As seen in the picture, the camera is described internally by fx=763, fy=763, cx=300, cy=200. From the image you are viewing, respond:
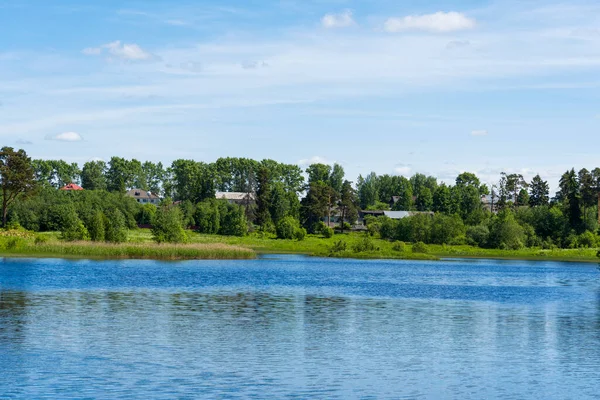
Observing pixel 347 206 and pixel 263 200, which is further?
pixel 347 206

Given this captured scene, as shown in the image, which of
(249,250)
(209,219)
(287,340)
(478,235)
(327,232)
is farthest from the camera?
(327,232)

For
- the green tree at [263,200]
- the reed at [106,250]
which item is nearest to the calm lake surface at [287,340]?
the reed at [106,250]

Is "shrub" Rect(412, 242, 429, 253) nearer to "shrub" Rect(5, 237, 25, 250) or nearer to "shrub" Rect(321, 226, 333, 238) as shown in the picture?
"shrub" Rect(321, 226, 333, 238)

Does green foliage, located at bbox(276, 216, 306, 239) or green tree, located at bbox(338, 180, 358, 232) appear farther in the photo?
green tree, located at bbox(338, 180, 358, 232)

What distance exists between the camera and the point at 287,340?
33406 mm

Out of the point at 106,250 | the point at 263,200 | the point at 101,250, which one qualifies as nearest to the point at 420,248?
the point at 263,200

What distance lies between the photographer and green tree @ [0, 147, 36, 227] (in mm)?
129375

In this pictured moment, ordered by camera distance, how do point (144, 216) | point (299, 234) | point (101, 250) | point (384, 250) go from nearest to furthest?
point (101, 250) → point (384, 250) → point (299, 234) → point (144, 216)

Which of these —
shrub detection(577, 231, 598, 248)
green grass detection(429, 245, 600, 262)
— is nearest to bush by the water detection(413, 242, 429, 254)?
green grass detection(429, 245, 600, 262)

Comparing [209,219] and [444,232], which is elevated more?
[209,219]

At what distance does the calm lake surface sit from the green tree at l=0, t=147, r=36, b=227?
69239 mm

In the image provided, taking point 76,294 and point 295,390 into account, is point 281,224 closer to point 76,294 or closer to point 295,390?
point 76,294

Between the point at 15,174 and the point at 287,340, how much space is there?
10808 cm

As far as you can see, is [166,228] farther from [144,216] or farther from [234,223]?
[144,216]
